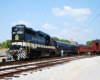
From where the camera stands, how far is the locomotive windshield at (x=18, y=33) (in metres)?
12.6

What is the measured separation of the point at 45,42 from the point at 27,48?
558cm

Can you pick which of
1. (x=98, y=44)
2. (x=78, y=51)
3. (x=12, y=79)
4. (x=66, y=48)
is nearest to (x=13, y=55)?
(x=12, y=79)

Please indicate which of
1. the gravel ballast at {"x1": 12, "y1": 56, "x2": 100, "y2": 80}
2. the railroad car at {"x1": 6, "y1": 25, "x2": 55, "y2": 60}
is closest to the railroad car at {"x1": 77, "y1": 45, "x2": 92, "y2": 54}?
the railroad car at {"x1": 6, "y1": 25, "x2": 55, "y2": 60}

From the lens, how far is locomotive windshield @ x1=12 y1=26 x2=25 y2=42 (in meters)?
12.6

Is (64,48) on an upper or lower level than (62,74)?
upper

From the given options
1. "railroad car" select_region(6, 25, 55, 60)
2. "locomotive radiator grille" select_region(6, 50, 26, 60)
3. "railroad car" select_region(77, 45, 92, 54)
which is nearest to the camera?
"locomotive radiator grille" select_region(6, 50, 26, 60)

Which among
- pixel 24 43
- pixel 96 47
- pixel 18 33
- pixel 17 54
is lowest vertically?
pixel 17 54

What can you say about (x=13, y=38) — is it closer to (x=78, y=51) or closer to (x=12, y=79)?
(x=12, y=79)

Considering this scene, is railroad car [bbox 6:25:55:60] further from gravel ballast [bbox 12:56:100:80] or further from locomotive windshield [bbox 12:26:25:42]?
gravel ballast [bbox 12:56:100:80]

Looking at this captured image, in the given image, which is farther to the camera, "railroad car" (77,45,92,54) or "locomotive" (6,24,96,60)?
"railroad car" (77,45,92,54)

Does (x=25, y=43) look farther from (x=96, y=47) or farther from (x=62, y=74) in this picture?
(x=96, y=47)

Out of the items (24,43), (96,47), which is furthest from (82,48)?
(24,43)

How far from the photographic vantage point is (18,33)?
42.1ft

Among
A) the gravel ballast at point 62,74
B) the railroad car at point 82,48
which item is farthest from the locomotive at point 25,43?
the railroad car at point 82,48
